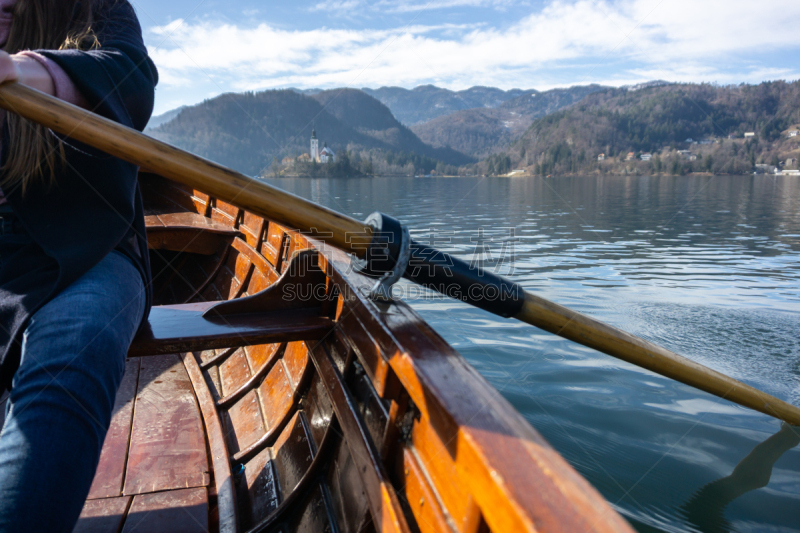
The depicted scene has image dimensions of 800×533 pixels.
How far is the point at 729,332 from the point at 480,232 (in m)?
8.91

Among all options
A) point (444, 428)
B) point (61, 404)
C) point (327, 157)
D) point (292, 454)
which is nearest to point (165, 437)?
point (292, 454)

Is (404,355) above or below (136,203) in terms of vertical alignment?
below

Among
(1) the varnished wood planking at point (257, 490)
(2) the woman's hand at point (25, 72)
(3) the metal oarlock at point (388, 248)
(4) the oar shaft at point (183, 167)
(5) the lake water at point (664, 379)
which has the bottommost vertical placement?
(5) the lake water at point (664, 379)

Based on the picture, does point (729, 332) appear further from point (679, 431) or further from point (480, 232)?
point (480, 232)

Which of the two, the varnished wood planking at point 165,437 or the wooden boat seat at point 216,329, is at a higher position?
the wooden boat seat at point 216,329

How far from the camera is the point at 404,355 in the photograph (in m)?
1.24

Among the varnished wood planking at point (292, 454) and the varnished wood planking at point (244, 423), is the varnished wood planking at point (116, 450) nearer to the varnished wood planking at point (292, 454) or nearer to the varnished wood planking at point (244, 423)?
the varnished wood planking at point (244, 423)

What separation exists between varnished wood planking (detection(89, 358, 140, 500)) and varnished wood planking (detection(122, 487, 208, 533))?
0.15 meters

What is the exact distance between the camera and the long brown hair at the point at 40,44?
1.25m

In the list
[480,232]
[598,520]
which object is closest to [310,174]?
[480,232]

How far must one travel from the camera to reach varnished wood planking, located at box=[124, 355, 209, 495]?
2.03 metres

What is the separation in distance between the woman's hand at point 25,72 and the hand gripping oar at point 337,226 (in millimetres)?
32

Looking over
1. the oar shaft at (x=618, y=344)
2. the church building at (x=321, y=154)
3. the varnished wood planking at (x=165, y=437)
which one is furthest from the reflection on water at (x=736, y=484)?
the church building at (x=321, y=154)

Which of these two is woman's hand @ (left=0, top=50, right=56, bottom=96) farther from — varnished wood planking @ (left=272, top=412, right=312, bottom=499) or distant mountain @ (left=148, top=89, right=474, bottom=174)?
distant mountain @ (left=148, top=89, right=474, bottom=174)
